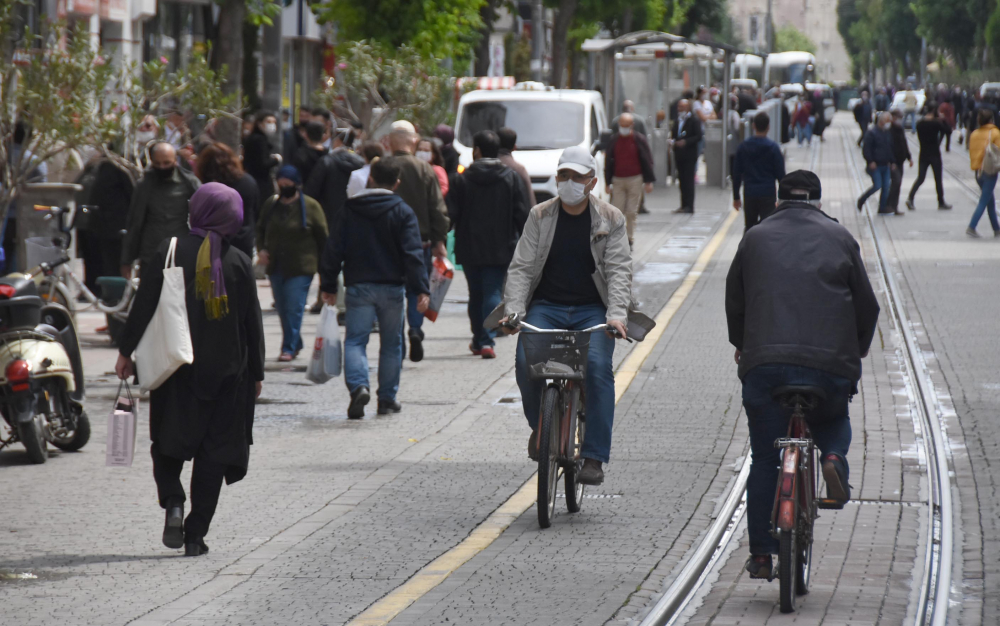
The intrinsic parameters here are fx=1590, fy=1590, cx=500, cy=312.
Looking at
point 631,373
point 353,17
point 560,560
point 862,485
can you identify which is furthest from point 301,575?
point 353,17

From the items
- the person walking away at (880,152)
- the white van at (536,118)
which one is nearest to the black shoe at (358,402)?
the white van at (536,118)

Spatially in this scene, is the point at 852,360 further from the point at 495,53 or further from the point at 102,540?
the point at 495,53

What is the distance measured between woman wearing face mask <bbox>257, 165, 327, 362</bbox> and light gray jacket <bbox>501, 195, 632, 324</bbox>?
477 cm

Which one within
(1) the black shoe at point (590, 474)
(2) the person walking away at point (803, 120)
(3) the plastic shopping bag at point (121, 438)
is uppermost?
(2) the person walking away at point (803, 120)

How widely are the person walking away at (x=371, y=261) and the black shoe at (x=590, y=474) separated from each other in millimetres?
2834

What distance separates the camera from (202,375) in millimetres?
6293

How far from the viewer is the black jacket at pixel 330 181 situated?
13680mm

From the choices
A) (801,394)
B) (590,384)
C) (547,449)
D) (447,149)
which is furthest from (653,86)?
(801,394)

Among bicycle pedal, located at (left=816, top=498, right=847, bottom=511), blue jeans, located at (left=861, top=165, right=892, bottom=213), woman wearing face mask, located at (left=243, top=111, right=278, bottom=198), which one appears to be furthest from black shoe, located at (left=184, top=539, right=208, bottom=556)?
blue jeans, located at (left=861, top=165, right=892, bottom=213)

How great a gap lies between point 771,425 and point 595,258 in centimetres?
166

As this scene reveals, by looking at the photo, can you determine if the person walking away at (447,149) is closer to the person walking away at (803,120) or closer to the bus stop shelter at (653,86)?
the bus stop shelter at (653,86)

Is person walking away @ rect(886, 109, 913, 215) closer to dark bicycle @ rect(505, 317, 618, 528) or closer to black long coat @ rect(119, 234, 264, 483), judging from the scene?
dark bicycle @ rect(505, 317, 618, 528)

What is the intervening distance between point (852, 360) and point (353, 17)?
776 inches

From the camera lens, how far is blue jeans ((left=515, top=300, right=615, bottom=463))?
23.2ft
